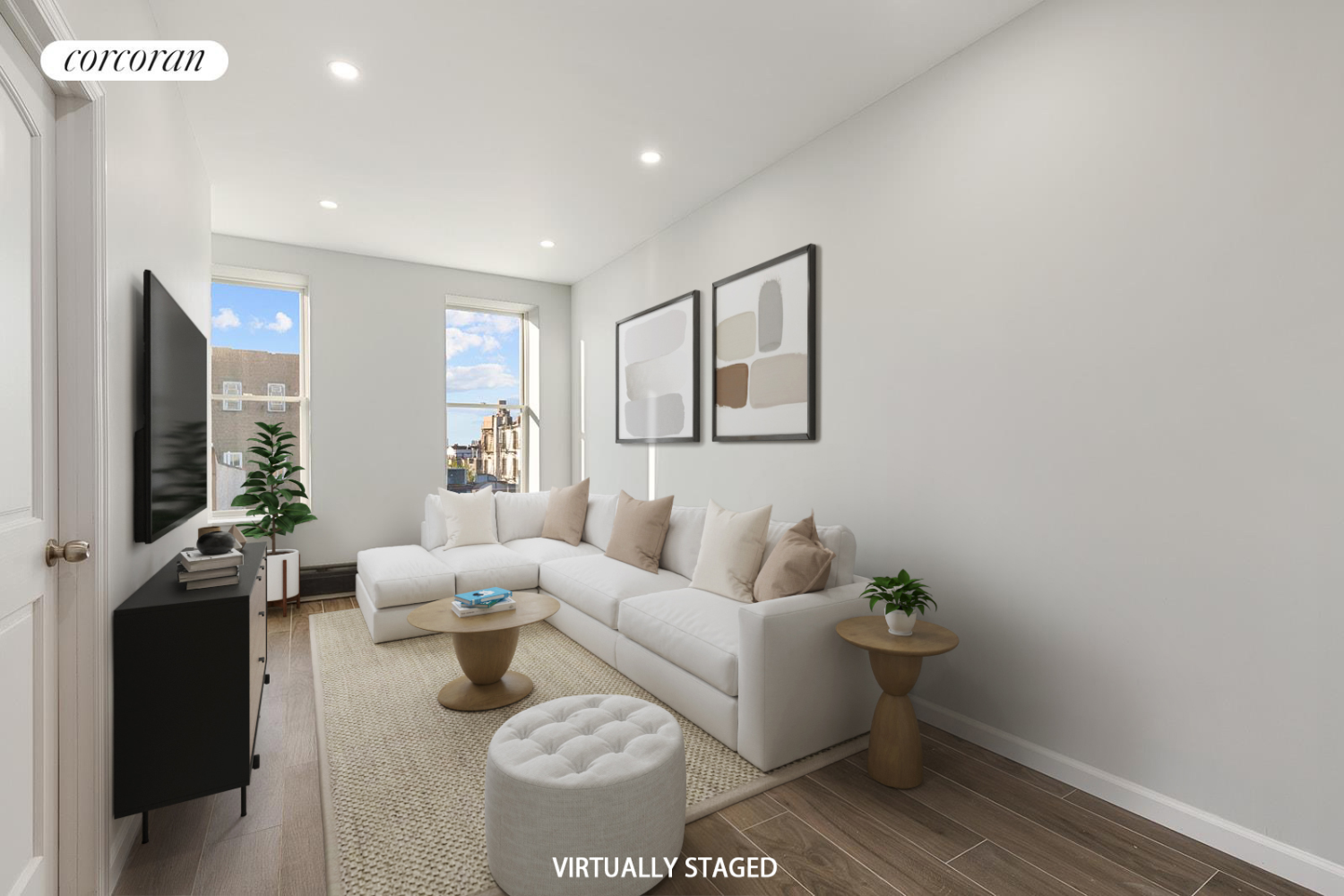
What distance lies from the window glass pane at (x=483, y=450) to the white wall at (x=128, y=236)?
3051 millimetres

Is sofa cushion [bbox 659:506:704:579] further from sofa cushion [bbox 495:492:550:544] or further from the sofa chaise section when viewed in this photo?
sofa cushion [bbox 495:492:550:544]

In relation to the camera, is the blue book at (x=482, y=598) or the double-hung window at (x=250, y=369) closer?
the blue book at (x=482, y=598)

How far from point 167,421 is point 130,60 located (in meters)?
1.17

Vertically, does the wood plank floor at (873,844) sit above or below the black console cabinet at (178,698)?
below

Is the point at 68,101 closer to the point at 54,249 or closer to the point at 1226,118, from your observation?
the point at 54,249

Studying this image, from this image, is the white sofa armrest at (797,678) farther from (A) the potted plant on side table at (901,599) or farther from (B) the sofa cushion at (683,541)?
(B) the sofa cushion at (683,541)

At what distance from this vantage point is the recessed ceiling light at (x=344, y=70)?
266 centimetres

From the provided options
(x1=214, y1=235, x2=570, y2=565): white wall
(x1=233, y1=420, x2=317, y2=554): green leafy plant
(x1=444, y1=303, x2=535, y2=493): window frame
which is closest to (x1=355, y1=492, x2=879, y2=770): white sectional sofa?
(x1=233, y1=420, x2=317, y2=554): green leafy plant

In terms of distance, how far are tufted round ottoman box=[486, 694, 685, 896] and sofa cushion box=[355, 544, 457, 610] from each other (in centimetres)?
225

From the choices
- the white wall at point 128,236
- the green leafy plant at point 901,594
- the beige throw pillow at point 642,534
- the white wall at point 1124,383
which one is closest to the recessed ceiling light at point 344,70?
the white wall at point 128,236

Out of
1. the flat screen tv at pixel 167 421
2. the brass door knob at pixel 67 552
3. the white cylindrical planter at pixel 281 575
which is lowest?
the white cylindrical planter at pixel 281 575

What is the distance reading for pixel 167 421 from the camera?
226cm

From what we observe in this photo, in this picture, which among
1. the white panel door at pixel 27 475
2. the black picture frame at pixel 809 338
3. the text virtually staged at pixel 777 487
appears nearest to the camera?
the white panel door at pixel 27 475

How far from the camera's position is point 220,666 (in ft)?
6.07
